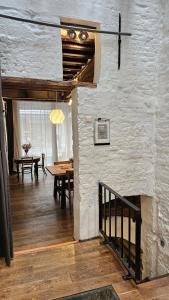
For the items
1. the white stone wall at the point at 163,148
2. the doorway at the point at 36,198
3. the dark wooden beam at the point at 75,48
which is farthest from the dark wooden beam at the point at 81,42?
the white stone wall at the point at 163,148

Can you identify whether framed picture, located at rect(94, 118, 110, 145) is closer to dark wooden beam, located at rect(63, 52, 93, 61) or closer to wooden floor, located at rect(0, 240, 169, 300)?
wooden floor, located at rect(0, 240, 169, 300)

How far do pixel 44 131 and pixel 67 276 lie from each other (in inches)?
250

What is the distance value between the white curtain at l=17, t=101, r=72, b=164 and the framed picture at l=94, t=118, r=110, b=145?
5.45m

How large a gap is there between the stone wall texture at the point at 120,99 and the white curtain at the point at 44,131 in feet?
17.6

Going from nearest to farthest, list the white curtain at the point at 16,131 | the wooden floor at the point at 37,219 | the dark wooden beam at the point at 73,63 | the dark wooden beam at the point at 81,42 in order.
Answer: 1. the wooden floor at the point at 37,219
2. the dark wooden beam at the point at 81,42
3. the dark wooden beam at the point at 73,63
4. the white curtain at the point at 16,131

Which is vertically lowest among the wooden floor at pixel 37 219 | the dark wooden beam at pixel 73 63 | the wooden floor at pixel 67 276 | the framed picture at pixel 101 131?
the wooden floor at pixel 37 219

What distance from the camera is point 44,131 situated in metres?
7.92

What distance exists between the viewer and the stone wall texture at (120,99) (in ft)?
7.82

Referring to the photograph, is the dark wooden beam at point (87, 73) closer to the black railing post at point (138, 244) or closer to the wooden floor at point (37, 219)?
the wooden floor at point (37, 219)

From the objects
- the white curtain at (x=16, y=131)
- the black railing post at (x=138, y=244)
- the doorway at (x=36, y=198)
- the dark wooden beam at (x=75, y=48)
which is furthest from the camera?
the white curtain at (x=16, y=131)

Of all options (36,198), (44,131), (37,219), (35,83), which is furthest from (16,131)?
(35,83)

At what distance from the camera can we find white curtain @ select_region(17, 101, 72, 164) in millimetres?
7633

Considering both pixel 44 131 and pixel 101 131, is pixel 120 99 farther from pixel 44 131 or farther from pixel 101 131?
pixel 44 131

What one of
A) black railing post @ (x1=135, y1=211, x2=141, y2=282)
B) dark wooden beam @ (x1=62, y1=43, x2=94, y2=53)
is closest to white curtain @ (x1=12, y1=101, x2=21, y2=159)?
dark wooden beam @ (x1=62, y1=43, x2=94, y2=53)
